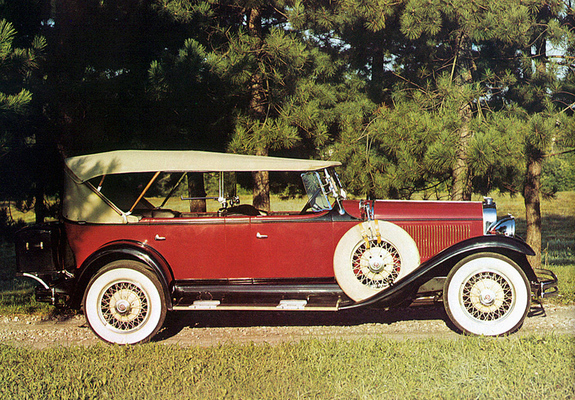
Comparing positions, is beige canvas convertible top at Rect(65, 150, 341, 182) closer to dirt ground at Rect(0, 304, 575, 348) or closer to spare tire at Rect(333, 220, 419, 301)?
spare tire at Rect(333, 220, 419, 301)

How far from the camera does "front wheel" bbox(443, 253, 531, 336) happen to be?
4715mm

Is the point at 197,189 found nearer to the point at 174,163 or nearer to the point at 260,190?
the point at 260,190

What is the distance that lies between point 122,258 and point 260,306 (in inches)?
61.0

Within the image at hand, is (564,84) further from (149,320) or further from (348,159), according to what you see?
(149,320)

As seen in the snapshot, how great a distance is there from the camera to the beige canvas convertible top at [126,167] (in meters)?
5.06

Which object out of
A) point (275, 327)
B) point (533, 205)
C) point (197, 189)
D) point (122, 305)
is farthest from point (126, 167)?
point (533, 205)

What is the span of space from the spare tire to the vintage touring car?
0.4 inches

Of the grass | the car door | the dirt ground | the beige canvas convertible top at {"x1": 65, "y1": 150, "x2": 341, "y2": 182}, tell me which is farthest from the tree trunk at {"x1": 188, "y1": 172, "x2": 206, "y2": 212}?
the grass

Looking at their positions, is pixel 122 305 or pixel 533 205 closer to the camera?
pixel 122 305

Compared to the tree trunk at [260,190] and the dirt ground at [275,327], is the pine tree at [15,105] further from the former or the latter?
the tree trunk at [260,190]

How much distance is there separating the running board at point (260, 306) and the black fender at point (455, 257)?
27 centimetres

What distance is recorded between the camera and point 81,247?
509cm

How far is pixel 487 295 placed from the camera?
15.5ft

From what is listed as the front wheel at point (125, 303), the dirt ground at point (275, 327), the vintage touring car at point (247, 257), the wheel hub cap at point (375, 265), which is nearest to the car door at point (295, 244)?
the vintage touring car at point (247, 257)
